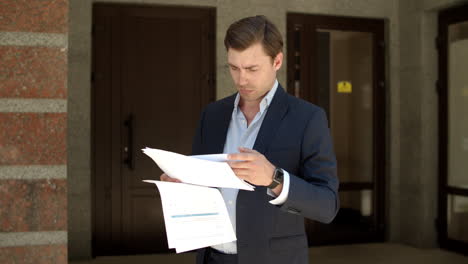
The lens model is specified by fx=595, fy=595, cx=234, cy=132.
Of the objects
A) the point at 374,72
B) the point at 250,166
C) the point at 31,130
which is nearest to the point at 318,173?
the point at 250,166

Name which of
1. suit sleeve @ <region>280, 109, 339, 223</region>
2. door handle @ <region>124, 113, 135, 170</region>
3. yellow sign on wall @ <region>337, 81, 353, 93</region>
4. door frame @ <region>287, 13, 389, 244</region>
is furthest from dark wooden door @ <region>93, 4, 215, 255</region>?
suit sleeve @ <region>280, 109, 339, 223</region>

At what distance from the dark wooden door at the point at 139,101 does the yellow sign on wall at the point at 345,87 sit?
1.56 meters

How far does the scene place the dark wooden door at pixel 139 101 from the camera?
627 cm

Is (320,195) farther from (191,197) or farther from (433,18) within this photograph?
(433,18)

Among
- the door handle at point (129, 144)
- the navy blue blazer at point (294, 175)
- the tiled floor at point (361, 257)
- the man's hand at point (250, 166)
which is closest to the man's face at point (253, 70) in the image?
the navy blue blazer at point (294, 175)

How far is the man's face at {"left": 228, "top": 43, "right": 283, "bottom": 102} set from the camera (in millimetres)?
1857

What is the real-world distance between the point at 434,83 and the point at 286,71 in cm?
167

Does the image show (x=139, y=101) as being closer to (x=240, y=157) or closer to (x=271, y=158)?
(x=271, y=158)

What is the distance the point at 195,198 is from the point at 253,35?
535 mm

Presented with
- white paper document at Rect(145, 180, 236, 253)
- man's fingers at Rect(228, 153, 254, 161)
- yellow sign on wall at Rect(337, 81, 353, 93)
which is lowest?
white paper document at Rect(145, 180, 236, 253)

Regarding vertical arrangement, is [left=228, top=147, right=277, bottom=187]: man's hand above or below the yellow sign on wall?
below

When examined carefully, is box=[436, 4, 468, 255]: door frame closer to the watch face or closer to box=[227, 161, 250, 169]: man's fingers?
the watch face

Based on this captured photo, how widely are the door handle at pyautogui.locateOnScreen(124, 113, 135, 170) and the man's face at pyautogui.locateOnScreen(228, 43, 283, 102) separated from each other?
4466 mm

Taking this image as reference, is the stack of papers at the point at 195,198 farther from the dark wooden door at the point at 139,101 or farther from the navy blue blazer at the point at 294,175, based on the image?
the dark wooden door at the point at 139,101
